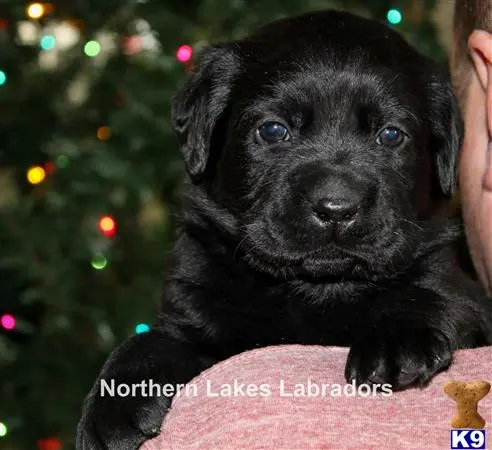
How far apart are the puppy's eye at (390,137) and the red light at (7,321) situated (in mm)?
2472

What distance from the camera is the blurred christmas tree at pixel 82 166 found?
12.3 ft

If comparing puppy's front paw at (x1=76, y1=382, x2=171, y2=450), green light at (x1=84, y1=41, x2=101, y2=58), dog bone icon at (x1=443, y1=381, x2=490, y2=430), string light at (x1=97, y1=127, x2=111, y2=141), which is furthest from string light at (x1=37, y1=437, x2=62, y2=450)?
dog bone icon at (x1=443, y1=381, x2=490, y2=430)

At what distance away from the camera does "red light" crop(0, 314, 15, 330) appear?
3.86 m

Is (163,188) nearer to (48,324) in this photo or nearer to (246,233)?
(48,324)

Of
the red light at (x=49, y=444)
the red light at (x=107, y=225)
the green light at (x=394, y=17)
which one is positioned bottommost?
the red light at (x=49, y=444)

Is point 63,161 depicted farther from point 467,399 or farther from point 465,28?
point 467,399

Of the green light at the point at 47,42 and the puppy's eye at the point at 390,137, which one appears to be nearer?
the puppy's eye at the point at 390,137

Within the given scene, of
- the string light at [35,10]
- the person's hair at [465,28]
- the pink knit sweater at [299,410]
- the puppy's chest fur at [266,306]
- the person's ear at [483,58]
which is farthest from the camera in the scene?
the string light at [35,10]

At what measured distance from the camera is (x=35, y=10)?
12.2 ft

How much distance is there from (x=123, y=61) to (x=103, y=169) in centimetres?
50

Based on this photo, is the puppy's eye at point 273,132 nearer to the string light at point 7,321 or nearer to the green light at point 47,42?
the green light at point 47,42

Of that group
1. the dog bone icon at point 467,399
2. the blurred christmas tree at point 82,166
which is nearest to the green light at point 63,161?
the blurred christmas tree at point 82,166

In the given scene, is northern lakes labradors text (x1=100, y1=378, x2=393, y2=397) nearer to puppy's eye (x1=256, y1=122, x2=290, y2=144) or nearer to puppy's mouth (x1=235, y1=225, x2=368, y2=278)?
puppy's mouth (x1=235, y1=225, x2=368, y2=278)

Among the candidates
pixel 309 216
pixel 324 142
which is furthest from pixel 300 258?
pixel 324 142
